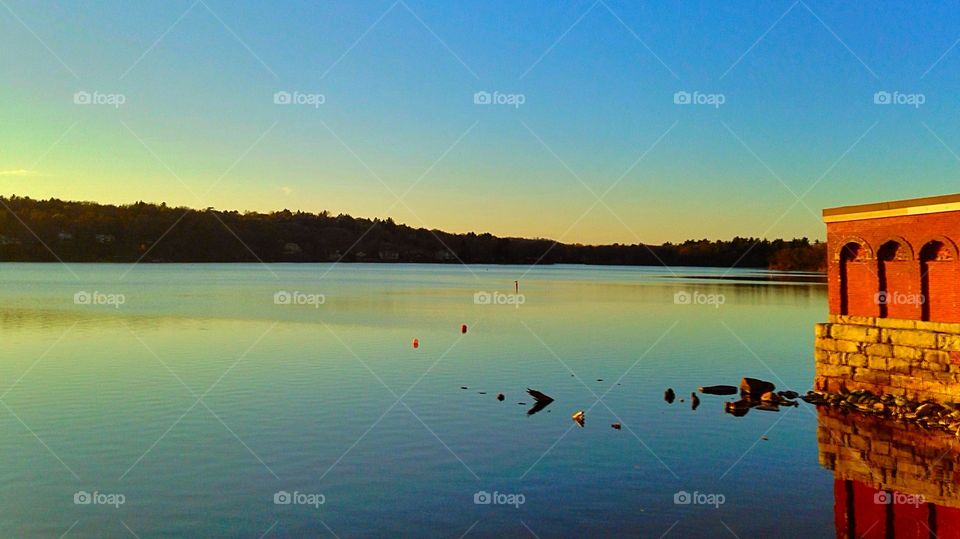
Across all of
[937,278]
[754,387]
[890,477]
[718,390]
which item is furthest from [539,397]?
[937,278]

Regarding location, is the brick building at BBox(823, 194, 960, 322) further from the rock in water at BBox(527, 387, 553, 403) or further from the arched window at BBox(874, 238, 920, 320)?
the rock in water at BBox(527, 387, 553, 403)

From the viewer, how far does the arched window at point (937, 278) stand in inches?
925

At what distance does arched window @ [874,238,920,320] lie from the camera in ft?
81.2

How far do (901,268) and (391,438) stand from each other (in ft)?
57.3

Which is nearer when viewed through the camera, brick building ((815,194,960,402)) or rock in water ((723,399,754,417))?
brick building ((815,194,960,402))

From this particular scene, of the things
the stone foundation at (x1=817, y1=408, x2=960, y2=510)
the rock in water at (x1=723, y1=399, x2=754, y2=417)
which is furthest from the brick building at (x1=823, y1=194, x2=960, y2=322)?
the rock in water at (x1=723, y1=399, x2=754, y2=417)

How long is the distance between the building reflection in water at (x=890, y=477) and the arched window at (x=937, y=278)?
3719mm

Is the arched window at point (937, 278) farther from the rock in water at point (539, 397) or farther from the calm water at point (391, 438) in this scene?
the rock in water at point (539, 397)

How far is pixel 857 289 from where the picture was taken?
26.8 meters

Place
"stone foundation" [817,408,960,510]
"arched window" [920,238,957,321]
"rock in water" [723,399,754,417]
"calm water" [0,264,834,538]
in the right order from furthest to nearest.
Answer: "rock in water" [723,399,754,417] → "arched window" [920,238,957,321] → "stone foundation" [817,408,960,510] → "calm water" [0,264,834,538]

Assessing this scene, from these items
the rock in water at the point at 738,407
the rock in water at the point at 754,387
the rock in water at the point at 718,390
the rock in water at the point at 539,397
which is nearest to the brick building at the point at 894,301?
the rock in water at the point at 754,387

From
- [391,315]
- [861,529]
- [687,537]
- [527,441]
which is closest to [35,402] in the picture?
[527,441]

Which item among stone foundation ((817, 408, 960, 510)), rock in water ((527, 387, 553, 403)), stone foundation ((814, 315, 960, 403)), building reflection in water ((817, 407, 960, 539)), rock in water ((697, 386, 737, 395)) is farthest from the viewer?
rock in water ((697, 386, 737, 395))

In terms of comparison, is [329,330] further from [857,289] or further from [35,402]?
[857,289]
